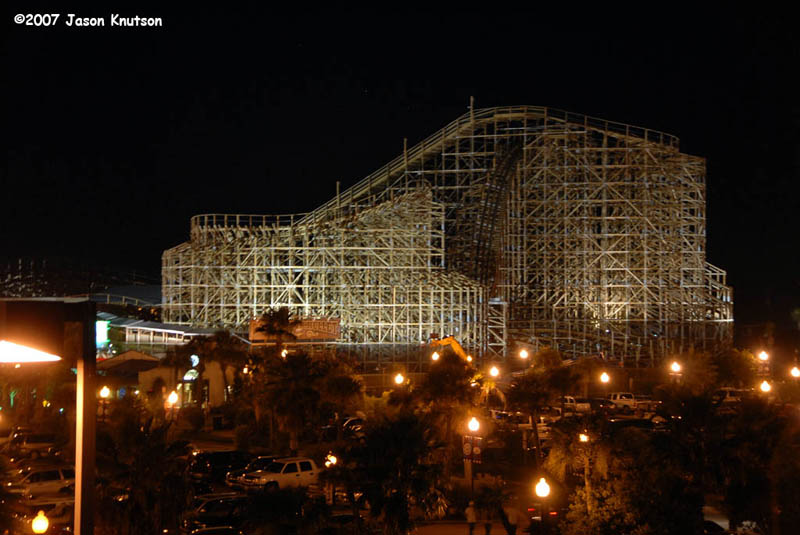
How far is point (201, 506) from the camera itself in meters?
18.1

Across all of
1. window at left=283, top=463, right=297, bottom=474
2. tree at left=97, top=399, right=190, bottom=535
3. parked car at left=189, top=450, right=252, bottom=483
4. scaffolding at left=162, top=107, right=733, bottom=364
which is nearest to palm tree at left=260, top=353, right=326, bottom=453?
parked car at left=189, top=450, right=252, bottom=483

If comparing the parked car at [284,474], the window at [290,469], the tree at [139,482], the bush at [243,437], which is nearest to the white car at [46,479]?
the parked car at [284,474]

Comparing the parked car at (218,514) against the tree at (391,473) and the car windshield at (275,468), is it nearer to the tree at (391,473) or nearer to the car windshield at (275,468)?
the car windshield at (275,468)

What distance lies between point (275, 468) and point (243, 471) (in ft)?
4.91

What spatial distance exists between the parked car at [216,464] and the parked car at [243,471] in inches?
29.5

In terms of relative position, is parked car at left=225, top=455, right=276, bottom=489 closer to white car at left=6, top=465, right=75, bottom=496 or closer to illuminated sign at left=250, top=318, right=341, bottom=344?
white car at left=6, top=465, right=75, bottom=496

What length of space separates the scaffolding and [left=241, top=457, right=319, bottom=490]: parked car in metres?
20.7

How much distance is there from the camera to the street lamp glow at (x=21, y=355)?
5016 millimetres

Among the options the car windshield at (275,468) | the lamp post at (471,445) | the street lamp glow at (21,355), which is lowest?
the car windshield at (275,468)

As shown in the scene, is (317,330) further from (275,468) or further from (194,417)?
(275,468)

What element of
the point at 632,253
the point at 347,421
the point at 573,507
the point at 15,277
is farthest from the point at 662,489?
the point at 15,277

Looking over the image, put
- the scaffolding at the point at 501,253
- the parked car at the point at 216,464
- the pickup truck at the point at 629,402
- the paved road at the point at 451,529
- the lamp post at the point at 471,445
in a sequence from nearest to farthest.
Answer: the paved road at the point at 451,529, the lamp post at the point at 471,445, the parked car at the point at 216,464, the pickup truck at the point at 629,402, the scaffolding at the point at 501,253

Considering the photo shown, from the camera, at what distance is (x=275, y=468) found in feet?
71.2

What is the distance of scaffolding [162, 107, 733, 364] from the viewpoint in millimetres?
43812
